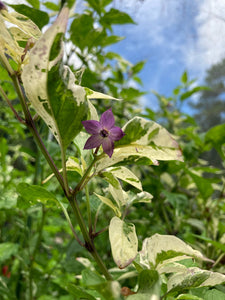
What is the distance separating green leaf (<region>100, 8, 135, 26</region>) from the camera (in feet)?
2.44

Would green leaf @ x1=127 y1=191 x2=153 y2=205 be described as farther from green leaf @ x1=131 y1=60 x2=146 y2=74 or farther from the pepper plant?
green leaf @ x1=131 y1=60 x2=146 y2=74

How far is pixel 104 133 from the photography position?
0.85 feet

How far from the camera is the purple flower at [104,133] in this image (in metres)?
0.25

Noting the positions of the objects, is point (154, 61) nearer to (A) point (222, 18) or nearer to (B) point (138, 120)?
(A) point (222, 18)

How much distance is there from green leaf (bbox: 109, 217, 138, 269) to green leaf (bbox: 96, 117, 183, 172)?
66 mm

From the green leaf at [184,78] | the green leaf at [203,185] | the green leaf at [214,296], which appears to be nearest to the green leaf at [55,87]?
the green leaf at [214,296]

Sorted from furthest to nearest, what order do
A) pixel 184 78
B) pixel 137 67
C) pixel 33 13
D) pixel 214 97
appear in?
pixel 214 97 < pixel 184 78 < pixel 137 67 < pixel 33 13

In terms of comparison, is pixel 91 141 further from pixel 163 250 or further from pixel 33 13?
pixel 33 13

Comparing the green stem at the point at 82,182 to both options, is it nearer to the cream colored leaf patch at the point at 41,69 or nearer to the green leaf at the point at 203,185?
the cream colored leaf patch at the point at 41,69

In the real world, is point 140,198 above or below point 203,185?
above

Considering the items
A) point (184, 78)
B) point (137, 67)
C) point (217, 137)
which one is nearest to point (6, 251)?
point (217, 137)

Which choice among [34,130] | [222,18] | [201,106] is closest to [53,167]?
[34,130]

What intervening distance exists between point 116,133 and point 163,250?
13 centimetres

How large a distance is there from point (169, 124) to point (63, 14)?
1.31 m
